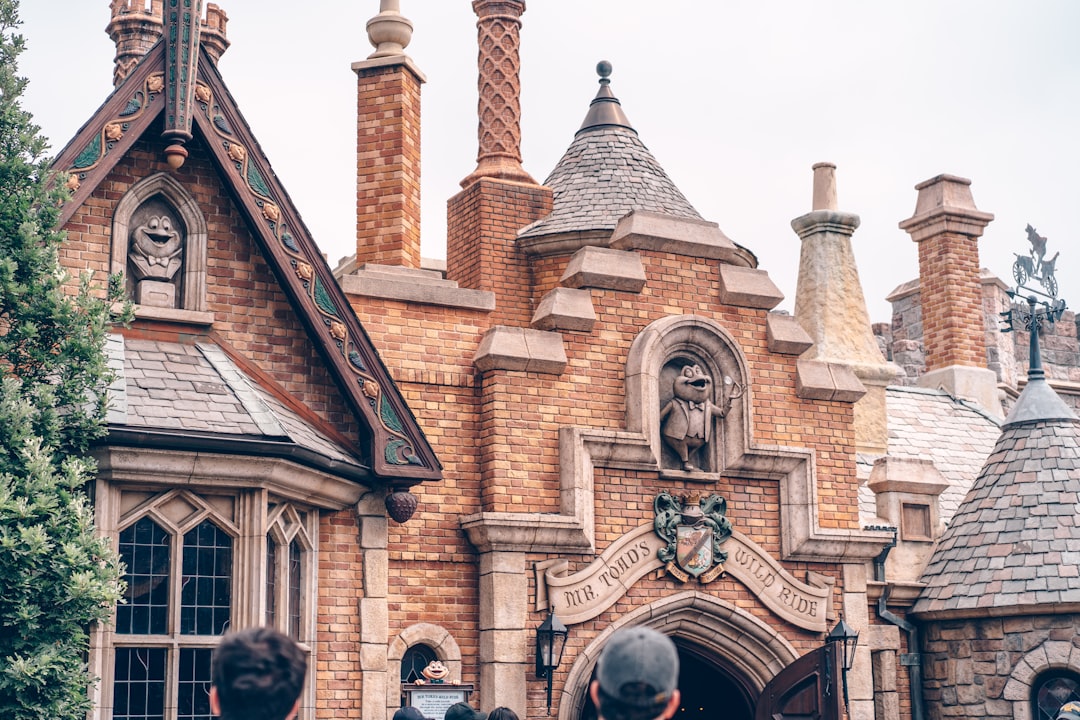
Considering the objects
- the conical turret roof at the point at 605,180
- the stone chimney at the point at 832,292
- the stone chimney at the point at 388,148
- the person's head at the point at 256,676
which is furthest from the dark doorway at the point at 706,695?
the person's head at the point at 256,676

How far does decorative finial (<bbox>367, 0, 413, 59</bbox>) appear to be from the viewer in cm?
1580

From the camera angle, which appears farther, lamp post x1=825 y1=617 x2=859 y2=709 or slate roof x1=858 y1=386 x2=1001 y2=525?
slate roof x1=858 y1=386 x2=1001 y2=525

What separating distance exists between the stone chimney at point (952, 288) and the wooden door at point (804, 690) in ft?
28.6

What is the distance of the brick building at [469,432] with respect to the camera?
12.5m

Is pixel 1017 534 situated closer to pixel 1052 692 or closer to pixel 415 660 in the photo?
pixel 1052 692

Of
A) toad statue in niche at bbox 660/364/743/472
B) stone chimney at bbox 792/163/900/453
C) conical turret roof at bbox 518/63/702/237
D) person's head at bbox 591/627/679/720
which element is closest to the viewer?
person's head at bbox 591/627/679/720

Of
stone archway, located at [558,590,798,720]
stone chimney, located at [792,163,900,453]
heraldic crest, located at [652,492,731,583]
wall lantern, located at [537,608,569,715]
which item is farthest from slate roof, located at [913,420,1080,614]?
wall lantern, located at [537,608,569,715]

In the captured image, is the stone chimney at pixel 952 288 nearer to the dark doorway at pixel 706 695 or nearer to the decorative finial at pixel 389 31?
the dark doorway at pixel 706 695

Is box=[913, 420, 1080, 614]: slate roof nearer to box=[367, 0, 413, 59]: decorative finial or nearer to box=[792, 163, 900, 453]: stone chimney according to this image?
box=[792, 163, 900, 453]: stone chimney

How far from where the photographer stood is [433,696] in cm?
1389

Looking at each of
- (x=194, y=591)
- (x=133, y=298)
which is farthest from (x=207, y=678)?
(x=133, y=298)

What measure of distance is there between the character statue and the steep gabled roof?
1599 mm

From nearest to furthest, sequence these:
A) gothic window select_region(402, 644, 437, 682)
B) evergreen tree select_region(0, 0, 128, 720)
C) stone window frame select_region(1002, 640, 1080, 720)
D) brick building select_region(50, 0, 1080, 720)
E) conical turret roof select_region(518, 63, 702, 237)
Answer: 1. evergreen tree select_region(0, 0, 128, 720)
2. brick building select_region(50, 0, 1080, 720)
3. gothic window select_region(402, 644, 437, 682)
4. stone window frame select_region(1002, 640, 1080, 720)
5. conical turret roof select_region(518, 63, 702, 237)

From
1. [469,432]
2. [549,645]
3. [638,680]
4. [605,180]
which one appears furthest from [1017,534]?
[638,680]
